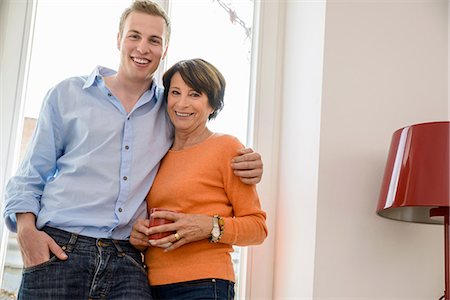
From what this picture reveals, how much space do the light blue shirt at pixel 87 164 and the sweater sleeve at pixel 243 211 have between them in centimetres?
23

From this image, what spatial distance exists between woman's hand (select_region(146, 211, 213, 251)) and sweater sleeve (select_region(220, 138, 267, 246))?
7 centimetres

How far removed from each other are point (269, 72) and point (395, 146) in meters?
0.59

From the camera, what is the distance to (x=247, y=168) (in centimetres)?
168

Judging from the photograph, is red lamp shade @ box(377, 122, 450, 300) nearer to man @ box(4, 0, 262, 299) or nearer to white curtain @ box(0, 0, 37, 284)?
man @ box(4, 0, 262, 299)

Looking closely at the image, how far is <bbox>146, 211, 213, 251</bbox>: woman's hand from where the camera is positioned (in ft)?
5.24

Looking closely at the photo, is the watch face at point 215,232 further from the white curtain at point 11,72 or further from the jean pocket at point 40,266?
the white curtain at point 11,72

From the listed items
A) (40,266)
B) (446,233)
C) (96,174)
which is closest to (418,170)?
(446,233)

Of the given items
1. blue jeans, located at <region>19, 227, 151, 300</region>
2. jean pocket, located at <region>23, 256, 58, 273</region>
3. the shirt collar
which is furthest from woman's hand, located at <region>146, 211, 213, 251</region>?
the shirt collar

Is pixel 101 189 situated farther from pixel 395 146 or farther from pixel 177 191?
pixel 395 146

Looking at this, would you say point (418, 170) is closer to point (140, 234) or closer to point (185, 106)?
point (185, 106)

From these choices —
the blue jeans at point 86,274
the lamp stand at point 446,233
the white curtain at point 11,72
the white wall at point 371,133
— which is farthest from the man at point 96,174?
the lamp stand at point 446,233

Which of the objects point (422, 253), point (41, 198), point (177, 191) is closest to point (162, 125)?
point (177, 191)

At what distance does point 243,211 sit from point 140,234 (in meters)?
0.30

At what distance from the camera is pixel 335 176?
1.99m
